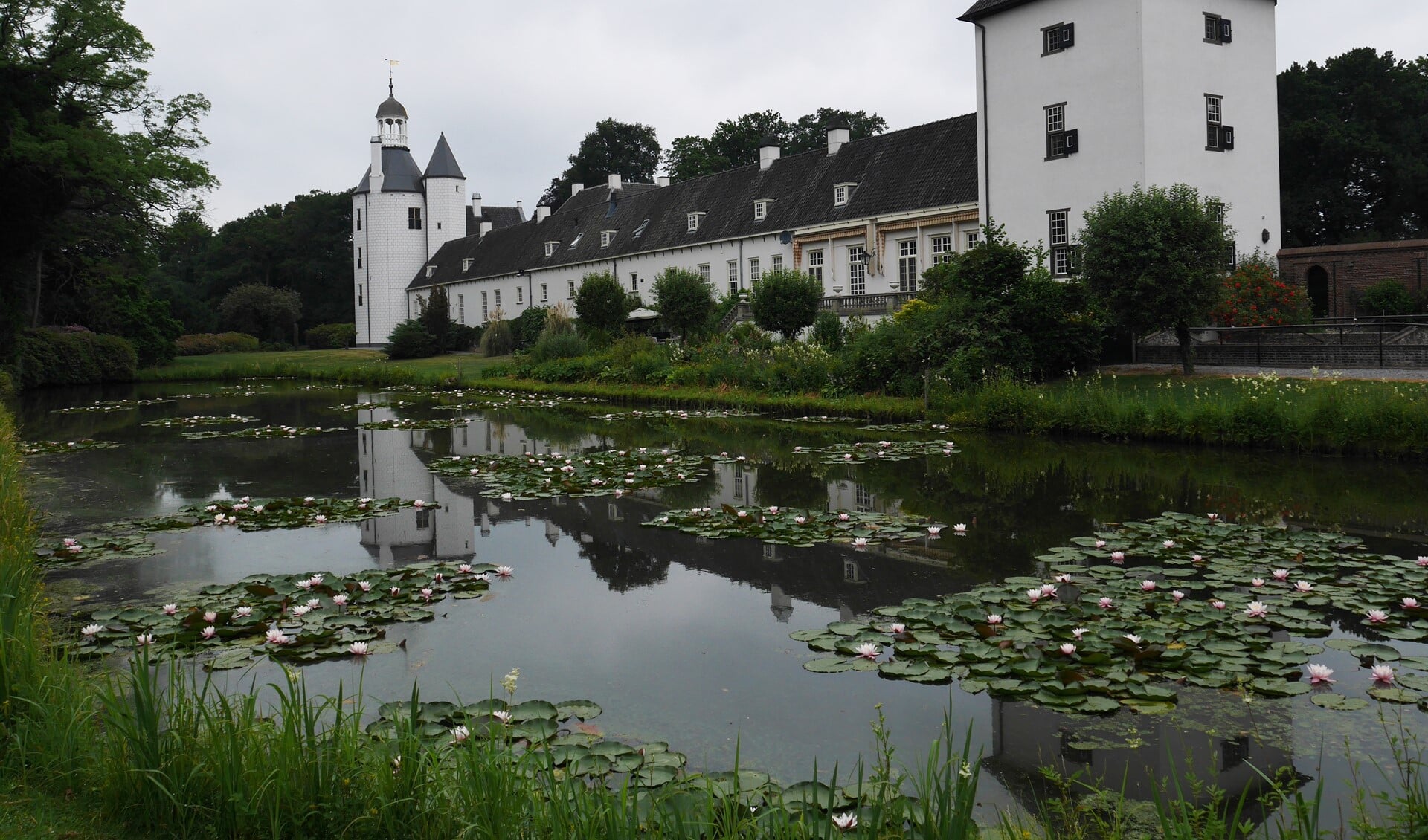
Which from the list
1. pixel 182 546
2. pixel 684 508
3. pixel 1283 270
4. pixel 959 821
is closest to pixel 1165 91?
pixel 1283 270

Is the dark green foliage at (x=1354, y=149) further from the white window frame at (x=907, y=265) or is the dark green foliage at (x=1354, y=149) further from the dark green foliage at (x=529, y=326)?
the dark green foliage at (x=529, y=326)

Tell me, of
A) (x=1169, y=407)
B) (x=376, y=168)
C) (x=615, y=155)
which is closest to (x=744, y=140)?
(x=615, y=155)

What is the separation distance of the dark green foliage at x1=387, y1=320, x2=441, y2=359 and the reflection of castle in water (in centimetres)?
4897

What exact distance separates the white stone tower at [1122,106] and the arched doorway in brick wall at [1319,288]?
3207 mm

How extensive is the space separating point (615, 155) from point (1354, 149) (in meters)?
48.3

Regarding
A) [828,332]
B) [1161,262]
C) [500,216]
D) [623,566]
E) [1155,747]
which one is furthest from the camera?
[500,216]

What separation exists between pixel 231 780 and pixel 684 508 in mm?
7076

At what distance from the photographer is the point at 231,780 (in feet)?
11.0

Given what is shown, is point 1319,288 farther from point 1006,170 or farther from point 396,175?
point 396,175

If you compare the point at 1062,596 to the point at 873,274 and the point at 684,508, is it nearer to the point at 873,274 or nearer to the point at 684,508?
the point at 684,508

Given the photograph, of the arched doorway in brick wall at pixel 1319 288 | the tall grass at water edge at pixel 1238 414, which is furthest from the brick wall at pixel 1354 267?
the tall grass at water edge at pixel 1238 414

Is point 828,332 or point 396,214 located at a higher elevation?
point 396,214

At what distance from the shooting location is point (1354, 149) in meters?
41.1

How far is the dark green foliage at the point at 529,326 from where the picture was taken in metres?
43.1
